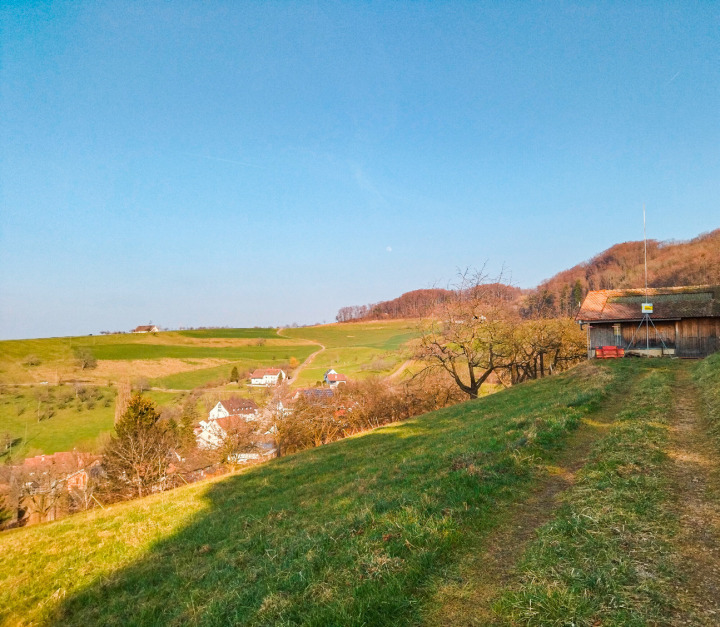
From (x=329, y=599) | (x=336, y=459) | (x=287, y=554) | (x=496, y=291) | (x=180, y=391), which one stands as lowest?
(x=180, y=391)

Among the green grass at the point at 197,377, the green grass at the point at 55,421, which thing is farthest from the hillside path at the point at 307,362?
the green grass at the point at 55,421

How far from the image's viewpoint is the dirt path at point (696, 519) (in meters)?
3.14

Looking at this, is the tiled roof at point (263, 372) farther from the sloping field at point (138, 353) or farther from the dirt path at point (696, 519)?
the dirt path at point (696, 519)

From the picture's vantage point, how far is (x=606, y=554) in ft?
12.8

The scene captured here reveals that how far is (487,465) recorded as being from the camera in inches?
269

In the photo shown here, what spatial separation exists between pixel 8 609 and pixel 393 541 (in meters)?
7.19

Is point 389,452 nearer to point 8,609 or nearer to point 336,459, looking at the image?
point 336,459

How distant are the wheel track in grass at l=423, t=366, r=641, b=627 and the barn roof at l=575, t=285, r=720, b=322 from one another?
970 inches

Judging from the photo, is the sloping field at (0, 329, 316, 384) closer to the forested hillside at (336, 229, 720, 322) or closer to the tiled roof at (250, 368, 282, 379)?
the tiled roof at (250, 368, 282, 379)

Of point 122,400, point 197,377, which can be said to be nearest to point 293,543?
point 122,400

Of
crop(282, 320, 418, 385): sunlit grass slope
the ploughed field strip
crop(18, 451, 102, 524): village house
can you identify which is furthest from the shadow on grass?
crop(18, 451, 102, 524): village house

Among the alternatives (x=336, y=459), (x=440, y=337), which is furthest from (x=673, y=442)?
(x=440, y=337)

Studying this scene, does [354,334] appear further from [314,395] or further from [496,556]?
[496,556]

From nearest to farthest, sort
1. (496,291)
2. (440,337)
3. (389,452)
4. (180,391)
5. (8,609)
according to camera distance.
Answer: (8,609)
(389,452)
(440,337)
(496,291)
(180,391)
